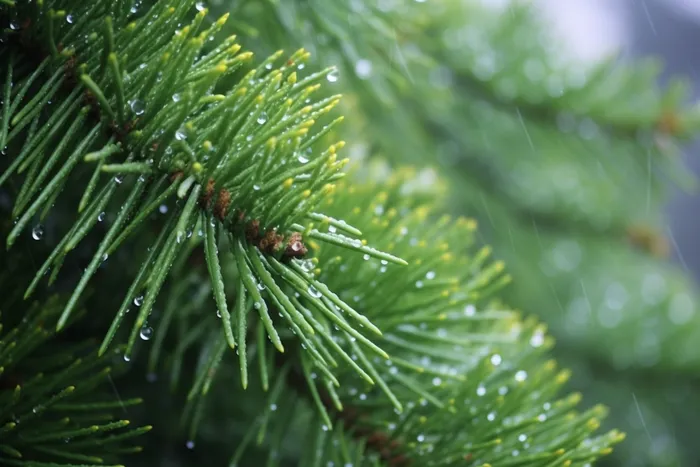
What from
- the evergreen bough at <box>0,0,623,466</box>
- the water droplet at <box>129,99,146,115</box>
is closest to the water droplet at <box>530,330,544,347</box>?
the evergreen bough at <box>0,0,623,466</box>

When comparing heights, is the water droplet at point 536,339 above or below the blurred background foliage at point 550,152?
below

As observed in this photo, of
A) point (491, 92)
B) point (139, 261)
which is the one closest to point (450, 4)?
point (491, 92)

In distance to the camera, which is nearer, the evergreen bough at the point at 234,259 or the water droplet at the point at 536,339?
the evergreen bough at the point at 234,259

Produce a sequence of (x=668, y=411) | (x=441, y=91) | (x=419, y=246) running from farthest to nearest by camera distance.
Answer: (x=668, y=411)
(x=441, y=91)
(x=419, y=246)

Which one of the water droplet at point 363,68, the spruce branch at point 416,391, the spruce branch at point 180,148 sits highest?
the water droplet at point 363,68

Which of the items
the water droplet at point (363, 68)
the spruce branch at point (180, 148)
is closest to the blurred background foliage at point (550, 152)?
the water droplet at point (363, 68)

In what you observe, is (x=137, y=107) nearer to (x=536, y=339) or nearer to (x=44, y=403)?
(x=44, y=403)

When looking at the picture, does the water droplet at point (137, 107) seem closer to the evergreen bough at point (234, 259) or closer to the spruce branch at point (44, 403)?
the evergreen bough at point (234, 259)

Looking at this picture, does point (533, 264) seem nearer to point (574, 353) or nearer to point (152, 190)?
point (574, 353)
